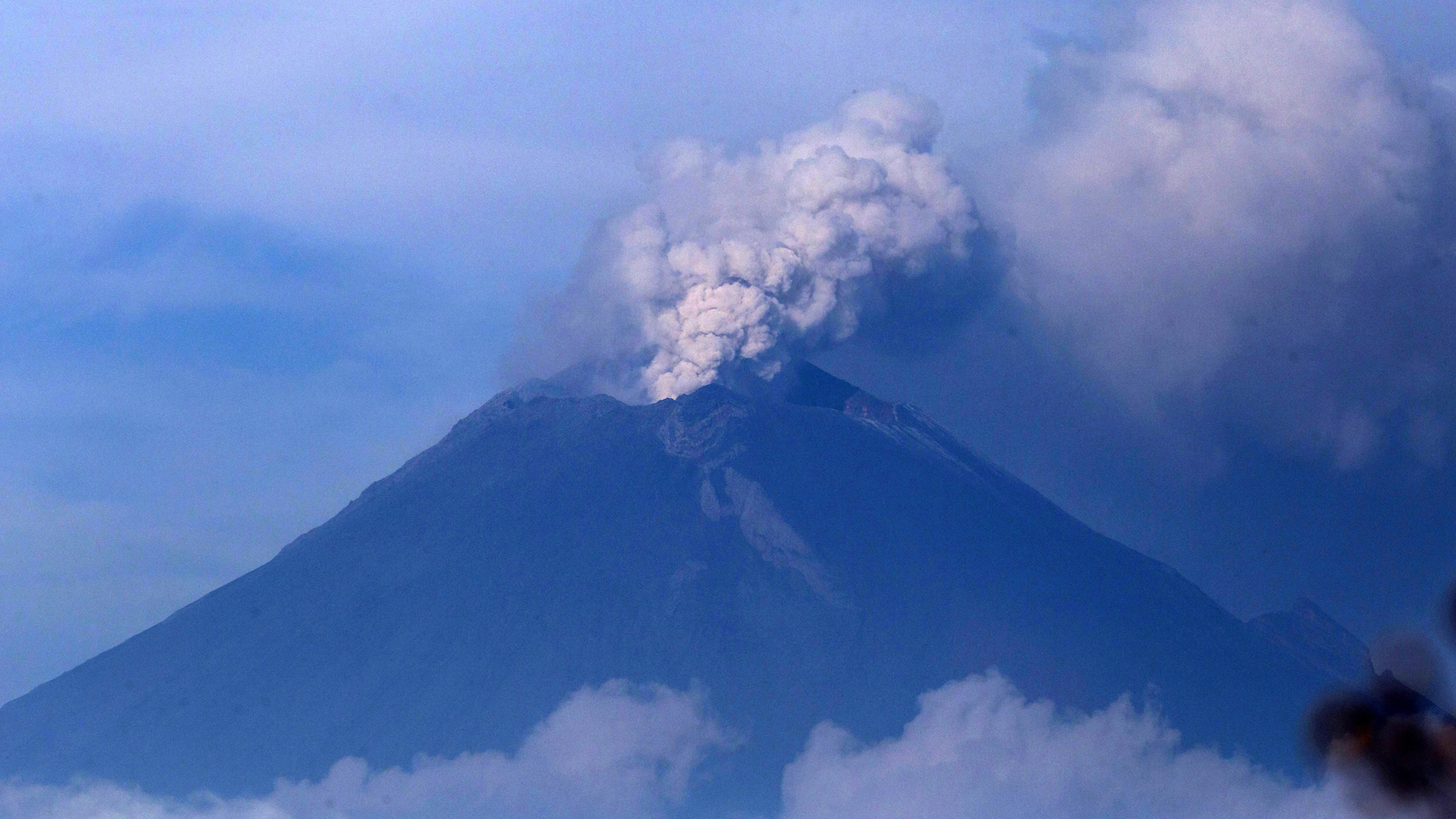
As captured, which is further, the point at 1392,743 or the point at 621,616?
the point at 621,616

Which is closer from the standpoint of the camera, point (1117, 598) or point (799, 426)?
point (799, 426)

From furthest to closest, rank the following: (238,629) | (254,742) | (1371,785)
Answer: (238,629) → (254,742) → (1371,785)

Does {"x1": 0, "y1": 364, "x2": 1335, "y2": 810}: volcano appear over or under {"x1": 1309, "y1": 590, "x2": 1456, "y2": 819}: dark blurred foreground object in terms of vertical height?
over

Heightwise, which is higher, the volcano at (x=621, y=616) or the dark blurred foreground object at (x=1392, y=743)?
the volcano at (x=621, y=616)

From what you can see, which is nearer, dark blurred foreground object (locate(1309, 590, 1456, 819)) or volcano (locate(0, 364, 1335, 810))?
dark blurred foreground object (locate(1309, 590, 1456, 819))

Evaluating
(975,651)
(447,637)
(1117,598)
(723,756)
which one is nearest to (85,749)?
(447,637)

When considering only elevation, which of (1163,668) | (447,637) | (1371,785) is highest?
(1163,668)

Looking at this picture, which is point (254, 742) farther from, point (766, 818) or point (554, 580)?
point (766, 818)

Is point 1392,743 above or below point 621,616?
below

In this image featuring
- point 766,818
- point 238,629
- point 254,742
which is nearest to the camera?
point 766,818

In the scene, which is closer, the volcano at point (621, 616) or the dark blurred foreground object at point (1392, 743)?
the dark blurred foreground object at point (1392, 743)

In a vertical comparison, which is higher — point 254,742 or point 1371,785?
point 254,742
